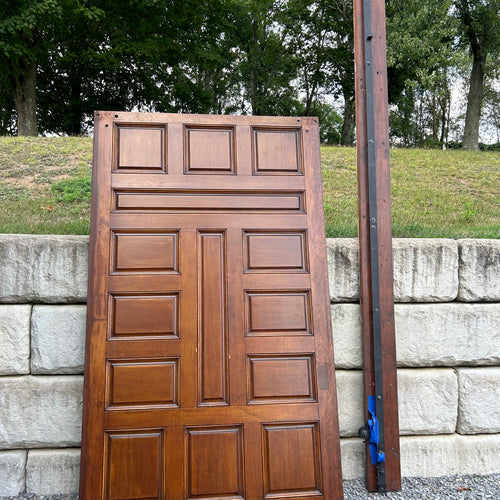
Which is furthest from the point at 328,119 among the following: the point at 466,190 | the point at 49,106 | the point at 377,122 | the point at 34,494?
the point at 34,494

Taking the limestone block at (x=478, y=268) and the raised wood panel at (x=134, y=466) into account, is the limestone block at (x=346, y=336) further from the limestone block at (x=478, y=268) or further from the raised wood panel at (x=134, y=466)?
the raised wood panel at (x=134, y=466)

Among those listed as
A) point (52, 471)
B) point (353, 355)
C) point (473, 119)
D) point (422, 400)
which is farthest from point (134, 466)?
point (473, 119)

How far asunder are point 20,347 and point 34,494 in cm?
97

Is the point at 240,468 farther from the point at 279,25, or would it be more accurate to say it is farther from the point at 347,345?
the point at 279,25

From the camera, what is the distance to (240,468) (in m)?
2.80

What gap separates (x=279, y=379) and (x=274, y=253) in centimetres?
82

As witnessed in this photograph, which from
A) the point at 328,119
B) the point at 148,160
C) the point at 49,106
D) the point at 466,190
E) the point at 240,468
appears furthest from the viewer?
the point at 328,119

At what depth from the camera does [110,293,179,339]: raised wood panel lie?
2.85 m

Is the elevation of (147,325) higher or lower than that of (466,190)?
lower

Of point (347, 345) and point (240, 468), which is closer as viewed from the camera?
point (240, 468)

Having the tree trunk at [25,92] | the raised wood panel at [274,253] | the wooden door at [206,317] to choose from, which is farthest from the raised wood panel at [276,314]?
the tree trunk at [25,92]

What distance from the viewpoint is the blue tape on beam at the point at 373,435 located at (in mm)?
2965

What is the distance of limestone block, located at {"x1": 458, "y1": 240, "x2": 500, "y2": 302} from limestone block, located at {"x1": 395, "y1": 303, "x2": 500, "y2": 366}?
0.09 metres

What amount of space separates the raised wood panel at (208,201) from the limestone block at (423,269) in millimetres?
808
